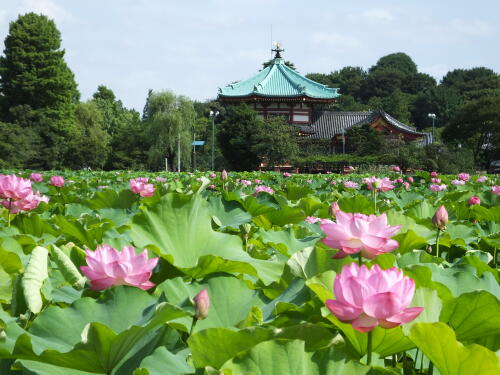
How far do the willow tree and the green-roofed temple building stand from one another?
2.01 m

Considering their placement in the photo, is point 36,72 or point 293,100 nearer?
point 293,100

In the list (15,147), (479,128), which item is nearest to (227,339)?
(15,147)

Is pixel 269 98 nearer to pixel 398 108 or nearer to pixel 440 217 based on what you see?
pixel 398 108

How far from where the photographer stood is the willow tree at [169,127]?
28.1 m

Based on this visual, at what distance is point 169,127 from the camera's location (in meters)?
28.1

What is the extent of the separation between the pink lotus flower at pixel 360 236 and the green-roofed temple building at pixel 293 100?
26.7 meters

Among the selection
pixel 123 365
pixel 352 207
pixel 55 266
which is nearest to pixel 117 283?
pixel 123 365

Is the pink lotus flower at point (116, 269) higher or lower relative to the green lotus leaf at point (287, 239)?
higher

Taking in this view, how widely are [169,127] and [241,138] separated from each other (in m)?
6.34

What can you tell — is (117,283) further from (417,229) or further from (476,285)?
(417,229)

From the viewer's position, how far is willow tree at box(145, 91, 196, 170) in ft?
92.1

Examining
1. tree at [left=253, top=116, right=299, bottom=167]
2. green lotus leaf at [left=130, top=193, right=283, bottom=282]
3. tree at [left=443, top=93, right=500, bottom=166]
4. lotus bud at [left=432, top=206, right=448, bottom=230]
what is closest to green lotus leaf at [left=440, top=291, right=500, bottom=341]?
green lotus leaf at [left=130, top=193, right=283, bottom=282]

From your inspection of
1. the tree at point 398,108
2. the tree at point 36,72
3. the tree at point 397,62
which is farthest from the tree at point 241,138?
the tree at point 397,62

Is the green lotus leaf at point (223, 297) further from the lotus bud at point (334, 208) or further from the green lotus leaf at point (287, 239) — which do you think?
the lotus bud at point (334, 208)
